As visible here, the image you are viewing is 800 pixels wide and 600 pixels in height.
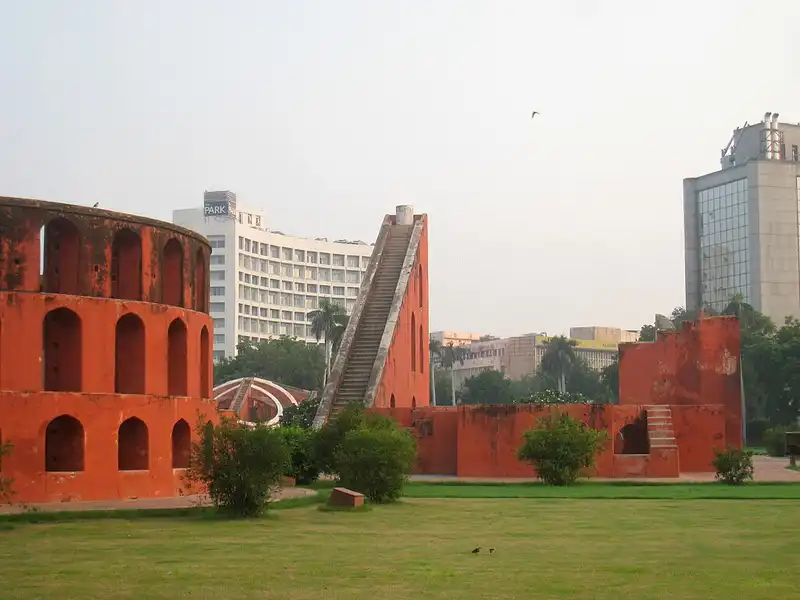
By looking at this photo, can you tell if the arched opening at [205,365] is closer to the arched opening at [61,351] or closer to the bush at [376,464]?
the arched opening at [61,351]

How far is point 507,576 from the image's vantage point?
34.0 feet

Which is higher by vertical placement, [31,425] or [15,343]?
[15,343]

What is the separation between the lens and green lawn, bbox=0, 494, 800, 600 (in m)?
9.66

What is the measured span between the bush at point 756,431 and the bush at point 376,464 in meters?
40.1

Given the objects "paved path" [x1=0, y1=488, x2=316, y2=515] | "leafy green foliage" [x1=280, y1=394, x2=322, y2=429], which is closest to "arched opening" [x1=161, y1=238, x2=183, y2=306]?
"paved path" [x1=0, y1=488, x2=316, y2=515]

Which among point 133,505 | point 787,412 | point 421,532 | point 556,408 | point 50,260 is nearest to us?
point 421,532

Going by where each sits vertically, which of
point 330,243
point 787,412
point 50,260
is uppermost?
point 330,243

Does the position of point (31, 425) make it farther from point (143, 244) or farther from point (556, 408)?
point (556, 408)

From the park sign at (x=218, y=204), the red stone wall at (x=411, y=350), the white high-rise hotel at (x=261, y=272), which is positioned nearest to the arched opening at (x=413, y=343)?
the red stone wall at (x=411, y=350)

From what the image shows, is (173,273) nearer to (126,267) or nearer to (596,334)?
(126,267)

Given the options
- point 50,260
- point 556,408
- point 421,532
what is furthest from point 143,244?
point 556,408

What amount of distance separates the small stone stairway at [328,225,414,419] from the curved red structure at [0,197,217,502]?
863cm

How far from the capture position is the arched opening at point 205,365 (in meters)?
23.3

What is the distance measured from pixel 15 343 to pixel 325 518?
6.17 m
